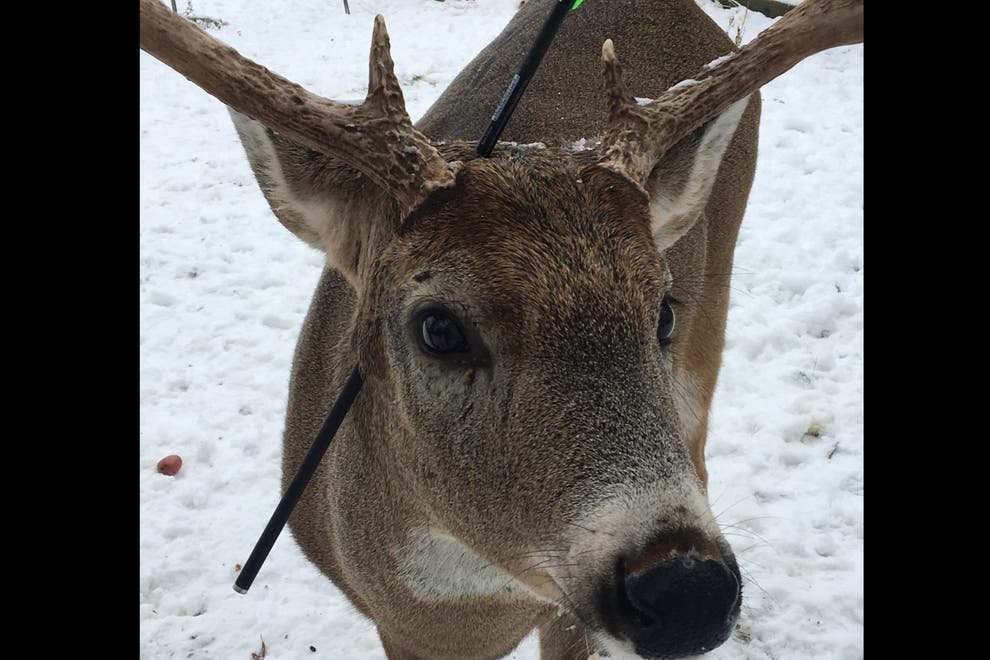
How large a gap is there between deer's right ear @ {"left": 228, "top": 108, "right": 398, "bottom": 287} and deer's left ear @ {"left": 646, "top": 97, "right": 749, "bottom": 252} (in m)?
0.85

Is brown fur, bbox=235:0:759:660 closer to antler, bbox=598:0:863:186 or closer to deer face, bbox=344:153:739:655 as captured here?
deer face, bbox=344:153:739:655

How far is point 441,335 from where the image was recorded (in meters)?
2.04

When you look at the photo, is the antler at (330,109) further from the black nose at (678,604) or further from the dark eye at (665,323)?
the black nose at (678,604)

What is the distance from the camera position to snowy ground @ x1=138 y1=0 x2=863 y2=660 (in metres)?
4.26

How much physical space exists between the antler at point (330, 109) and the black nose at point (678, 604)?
3.51 ft

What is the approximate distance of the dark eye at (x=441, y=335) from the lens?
6.60ft

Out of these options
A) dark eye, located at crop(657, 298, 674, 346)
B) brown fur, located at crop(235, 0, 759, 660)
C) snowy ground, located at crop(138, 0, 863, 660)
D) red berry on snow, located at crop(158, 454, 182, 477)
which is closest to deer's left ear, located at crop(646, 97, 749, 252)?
brown fur, located at crop(235, 0, 759, 660)

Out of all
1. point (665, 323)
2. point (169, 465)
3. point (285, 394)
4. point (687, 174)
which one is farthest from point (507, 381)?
point (285, 394)

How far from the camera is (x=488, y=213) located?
2.05 m

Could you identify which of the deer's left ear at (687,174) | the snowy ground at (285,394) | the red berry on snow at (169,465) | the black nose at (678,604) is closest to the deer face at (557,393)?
the black nose at (678,604)

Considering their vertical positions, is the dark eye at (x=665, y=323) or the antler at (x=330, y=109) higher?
the antler at (x=330, y=109)
